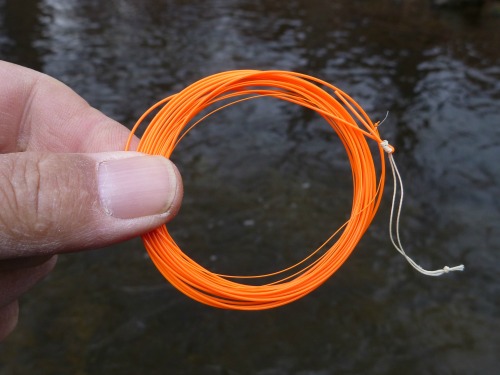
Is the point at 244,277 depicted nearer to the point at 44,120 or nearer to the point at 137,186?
the point at 137,186

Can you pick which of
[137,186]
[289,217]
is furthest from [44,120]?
[289,217]

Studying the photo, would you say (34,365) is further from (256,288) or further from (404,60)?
(404,60)

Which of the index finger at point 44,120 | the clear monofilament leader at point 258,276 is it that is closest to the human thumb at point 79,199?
the clear monofilament leader at point 258,276

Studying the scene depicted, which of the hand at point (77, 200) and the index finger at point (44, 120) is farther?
the index finger at point (44, 120)

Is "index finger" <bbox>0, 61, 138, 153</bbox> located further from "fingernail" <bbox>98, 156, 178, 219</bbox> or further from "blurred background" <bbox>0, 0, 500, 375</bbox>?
"blurred background" <bbox>0, 0, 500, 375</bbox>

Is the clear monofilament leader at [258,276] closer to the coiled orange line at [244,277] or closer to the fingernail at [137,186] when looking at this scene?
the coiled orange line at [244,277]

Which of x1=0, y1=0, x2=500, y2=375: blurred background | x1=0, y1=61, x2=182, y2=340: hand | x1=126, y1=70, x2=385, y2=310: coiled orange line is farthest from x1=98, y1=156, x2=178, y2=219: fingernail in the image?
x1=0, y1=0, x2=500, y2=375: blurred background

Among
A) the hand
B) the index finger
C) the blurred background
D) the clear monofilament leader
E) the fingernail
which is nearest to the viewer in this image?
the hand
